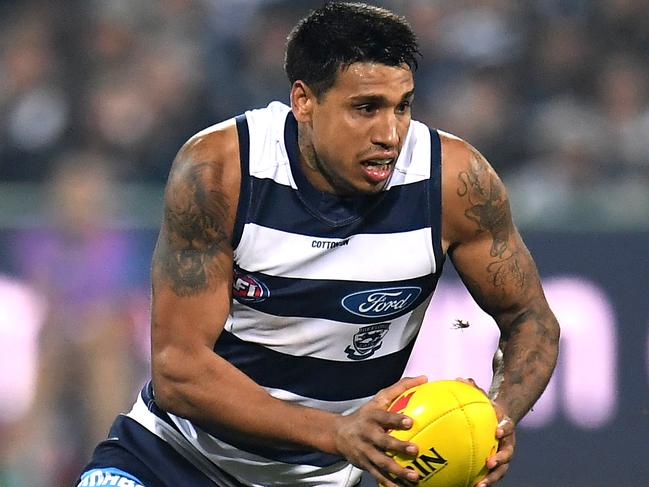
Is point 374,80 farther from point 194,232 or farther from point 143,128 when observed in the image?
point 143,128

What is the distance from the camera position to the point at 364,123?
471 cm

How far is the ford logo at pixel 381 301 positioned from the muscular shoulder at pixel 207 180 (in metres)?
0.52

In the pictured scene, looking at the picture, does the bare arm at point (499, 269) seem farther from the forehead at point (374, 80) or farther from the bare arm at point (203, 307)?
the bare arm at point (203, 307)

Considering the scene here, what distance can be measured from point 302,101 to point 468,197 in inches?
26.9

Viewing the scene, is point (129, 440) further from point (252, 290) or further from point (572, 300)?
point (572, 300)

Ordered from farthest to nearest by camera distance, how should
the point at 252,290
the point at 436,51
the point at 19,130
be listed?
the point at 436,51, the point at 19,130, the point at 252,290

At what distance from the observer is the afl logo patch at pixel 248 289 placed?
16.0 feet

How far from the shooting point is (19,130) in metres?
10.6

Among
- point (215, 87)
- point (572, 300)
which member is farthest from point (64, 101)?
point (572, 300)

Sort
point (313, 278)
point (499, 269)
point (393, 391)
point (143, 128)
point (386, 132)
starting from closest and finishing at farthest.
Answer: point (393, 391) < point (386, 132) < point (313, 278) < point (499, 269) < point (143, 128)

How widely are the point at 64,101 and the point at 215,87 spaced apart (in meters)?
1.18

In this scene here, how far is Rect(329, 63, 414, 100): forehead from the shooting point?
4699 millimetres

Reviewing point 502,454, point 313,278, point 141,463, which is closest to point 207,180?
point 313,278

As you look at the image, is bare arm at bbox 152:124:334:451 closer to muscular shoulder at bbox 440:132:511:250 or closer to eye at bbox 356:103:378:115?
eye at bbox 356:103:378:115
